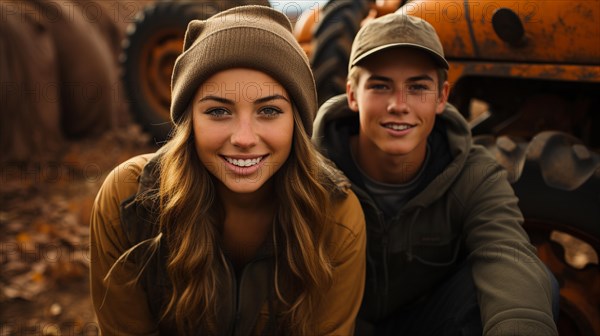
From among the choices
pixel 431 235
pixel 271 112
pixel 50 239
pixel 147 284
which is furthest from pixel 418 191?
pixel 50 239

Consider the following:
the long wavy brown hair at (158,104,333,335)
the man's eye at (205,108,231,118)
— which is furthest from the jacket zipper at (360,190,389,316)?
the man's eye at (205,108,231,118)

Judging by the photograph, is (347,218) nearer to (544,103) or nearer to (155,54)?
(544,103)

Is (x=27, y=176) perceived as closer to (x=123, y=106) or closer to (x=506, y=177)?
(x=123, y=106)

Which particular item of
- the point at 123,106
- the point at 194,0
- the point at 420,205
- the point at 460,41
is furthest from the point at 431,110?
the point at 123,106

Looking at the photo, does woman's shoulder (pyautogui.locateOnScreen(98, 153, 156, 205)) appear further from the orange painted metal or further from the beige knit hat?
the orange painted metal

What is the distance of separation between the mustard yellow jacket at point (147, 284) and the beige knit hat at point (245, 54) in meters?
0.33

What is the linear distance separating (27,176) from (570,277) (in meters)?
4.64

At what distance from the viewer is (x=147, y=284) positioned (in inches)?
80.4

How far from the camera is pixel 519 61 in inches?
98.3

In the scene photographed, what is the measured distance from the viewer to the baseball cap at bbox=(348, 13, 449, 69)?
2.12 meters

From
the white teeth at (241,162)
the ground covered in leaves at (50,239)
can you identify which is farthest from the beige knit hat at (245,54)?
the ground covered in leaves at (50,239)

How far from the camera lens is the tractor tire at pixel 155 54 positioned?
534cm

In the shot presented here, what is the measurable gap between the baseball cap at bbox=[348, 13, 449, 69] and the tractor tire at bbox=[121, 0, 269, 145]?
3.35 meters

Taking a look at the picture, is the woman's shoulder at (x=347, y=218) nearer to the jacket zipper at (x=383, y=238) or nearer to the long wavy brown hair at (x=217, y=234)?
the long wavy brown hair at (x=217, y=234)
